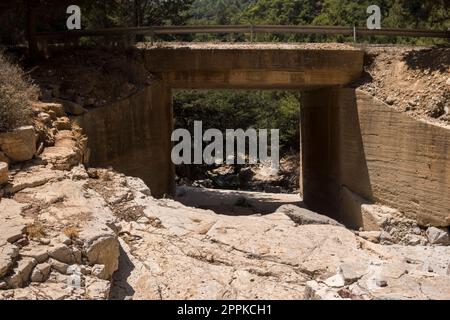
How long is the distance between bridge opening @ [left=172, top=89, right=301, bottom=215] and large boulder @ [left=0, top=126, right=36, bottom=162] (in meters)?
15.3

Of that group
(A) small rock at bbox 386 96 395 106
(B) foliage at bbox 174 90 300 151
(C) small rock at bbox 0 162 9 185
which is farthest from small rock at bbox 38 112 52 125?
(B) foliage at bbox 174 90 300 151

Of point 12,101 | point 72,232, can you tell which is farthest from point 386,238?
point 12,101

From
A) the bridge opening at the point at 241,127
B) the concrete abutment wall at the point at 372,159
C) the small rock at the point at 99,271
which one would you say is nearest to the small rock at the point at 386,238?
the concrete abutment wall at the point at 372,159

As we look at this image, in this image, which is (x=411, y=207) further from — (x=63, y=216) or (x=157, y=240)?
(x=63, y=216)

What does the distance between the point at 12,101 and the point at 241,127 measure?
19.4m

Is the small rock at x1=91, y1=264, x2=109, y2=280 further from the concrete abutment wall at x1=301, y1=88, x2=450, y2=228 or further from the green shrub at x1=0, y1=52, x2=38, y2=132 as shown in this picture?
the concrete abutment wall at x1=301, y1=88, x2=450, y2=228

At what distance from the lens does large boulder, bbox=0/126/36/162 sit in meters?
7.64

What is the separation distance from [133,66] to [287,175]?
16.0 m

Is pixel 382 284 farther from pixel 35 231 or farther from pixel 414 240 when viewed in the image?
pixel 414 240

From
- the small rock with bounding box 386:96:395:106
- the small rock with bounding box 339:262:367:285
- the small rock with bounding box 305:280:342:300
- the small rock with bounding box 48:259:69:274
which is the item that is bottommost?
the small rock with bounding box 305:280:342:300

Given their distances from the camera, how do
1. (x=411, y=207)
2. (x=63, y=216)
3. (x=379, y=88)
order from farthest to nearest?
1. (x=379, y=88)
2. (x=411, y=207)
3. (x=63, y=216)
